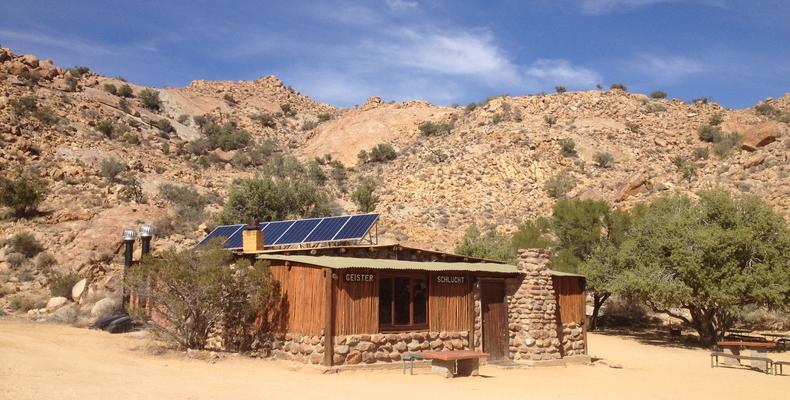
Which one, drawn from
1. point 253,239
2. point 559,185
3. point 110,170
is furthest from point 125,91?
point 253,239

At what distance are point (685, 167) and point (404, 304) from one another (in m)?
38.5

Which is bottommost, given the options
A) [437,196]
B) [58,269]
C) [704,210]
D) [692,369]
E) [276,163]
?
[692,369]

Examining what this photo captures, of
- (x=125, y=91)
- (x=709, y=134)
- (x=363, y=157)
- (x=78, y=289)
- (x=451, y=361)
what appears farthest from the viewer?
(x=125, y=91)

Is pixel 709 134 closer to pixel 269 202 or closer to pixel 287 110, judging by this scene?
pixel 269 202

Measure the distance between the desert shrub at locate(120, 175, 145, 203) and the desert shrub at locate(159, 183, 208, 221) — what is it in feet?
5.44

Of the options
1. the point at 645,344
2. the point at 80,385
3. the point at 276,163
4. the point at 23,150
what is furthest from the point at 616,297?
the point at 23,150

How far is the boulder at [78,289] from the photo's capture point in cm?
2435

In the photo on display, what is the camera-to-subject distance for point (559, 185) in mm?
47750

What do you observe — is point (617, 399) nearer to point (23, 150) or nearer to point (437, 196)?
point (437, 196)

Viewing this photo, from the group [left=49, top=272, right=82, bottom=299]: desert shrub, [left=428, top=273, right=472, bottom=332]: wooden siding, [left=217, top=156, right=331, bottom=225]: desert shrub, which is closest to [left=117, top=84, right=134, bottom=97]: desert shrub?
[left=217, top=156, right=331, bottom=225]: desert shrub

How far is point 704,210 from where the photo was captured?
1025 inches

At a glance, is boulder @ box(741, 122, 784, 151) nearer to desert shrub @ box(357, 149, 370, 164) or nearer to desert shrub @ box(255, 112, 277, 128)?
desert shrub @ box(357, 149, 370, 164)

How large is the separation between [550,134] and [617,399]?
149 feet

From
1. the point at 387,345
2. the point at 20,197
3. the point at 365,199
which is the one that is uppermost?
the point at 365,199
